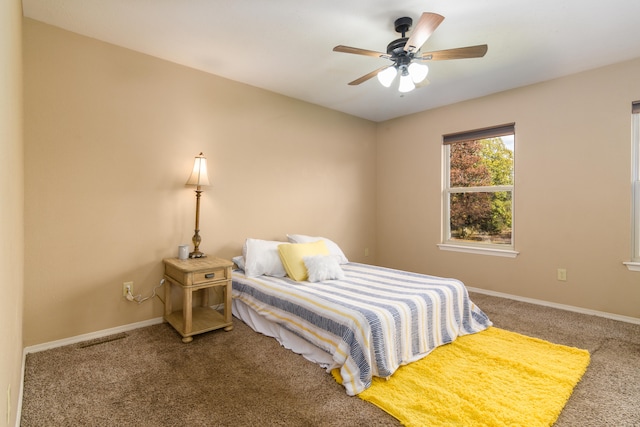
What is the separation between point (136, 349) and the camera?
93.9 inches

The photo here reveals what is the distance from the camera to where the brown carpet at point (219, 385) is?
164 cm

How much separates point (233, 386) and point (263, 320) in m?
0.80

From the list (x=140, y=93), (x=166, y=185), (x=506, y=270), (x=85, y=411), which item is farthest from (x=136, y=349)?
(x=506, y=270)

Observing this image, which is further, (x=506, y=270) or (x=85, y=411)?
(x=506, y=270)

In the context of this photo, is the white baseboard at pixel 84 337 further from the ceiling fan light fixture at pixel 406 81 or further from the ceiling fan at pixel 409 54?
the ceiling fan light fixture at pixel 406 81

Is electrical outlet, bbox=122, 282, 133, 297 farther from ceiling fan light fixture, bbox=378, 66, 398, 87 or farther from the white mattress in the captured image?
ceiling fan light fixture, bbox=378, 66, 398, 87

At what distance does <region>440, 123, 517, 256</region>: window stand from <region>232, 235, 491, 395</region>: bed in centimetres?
140

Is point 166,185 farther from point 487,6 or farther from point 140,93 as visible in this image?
point 487,6

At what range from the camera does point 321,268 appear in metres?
2.95

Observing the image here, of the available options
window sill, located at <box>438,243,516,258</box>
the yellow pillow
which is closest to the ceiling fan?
the yellow pillow

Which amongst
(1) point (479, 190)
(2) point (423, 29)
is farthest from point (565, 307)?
(2) point (423, 29)

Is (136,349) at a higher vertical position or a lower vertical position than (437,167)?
lower

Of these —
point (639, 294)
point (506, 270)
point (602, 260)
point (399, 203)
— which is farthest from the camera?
point (399, 203)

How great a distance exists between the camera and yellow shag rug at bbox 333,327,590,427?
64.4 inches
